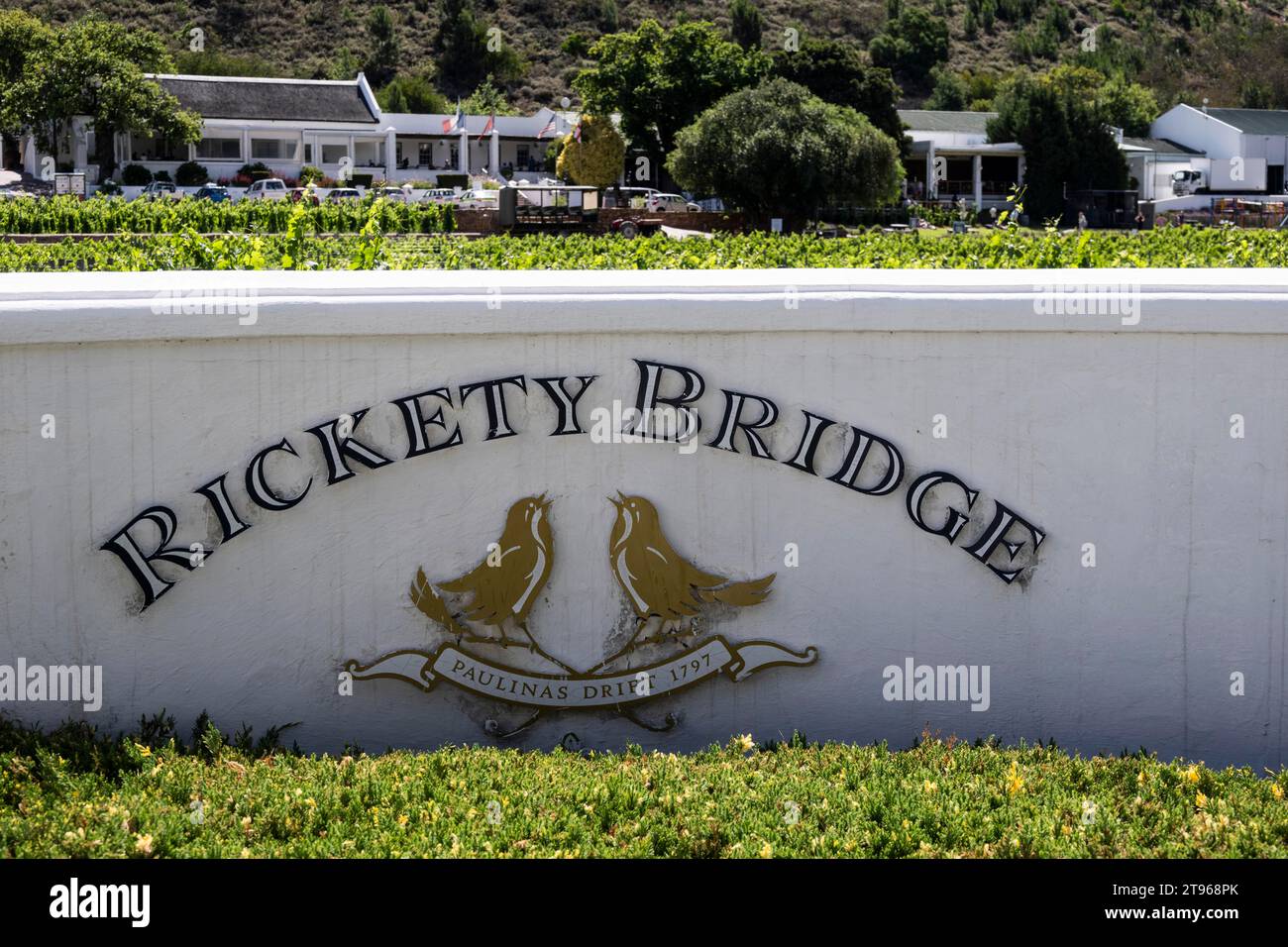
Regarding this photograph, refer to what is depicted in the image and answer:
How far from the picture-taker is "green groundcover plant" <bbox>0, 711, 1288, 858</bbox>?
4.75m

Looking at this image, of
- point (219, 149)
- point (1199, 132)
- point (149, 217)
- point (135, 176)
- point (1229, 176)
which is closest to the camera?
point (149, 217)

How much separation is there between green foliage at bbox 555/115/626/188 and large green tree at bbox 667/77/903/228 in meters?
14.4

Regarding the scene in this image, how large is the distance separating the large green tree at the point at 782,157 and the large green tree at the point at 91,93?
2613 cm

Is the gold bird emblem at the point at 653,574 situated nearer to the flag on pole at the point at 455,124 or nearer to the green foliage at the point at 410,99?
the flag on pole at the point at 455,124

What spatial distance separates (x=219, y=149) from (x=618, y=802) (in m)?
68.0

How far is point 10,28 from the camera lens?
62688 mm

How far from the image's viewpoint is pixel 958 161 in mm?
73375

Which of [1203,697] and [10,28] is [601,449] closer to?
[1203,697]

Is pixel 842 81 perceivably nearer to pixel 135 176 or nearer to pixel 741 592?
pixel 135 176

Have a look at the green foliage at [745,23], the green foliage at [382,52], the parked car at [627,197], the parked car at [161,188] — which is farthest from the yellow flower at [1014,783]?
the green foliage at [745,23]

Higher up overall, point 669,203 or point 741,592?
point 669,203

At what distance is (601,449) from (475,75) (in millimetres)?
99712

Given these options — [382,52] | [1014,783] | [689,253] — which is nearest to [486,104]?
[382,52]

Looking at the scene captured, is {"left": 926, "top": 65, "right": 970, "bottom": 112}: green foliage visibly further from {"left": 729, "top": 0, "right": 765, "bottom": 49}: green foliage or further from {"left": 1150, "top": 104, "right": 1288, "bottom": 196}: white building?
{"left": 1150, "top": 104, "right": 1288, "bottom": 196}: white building
